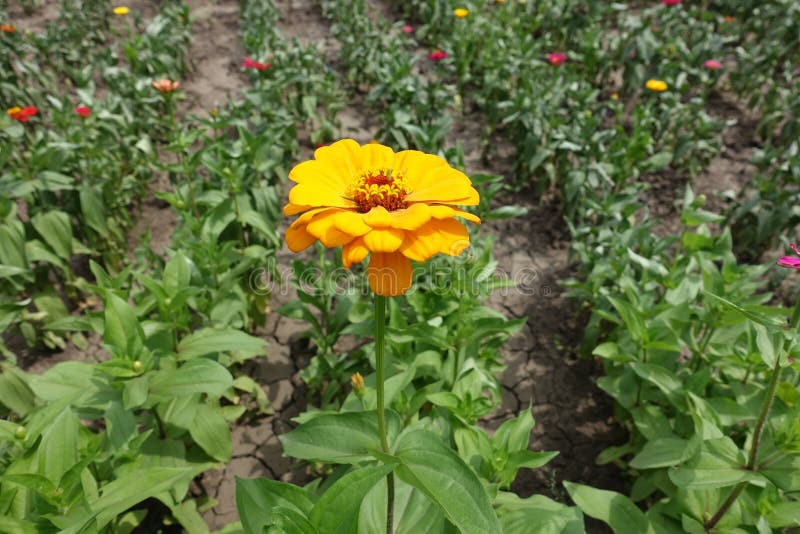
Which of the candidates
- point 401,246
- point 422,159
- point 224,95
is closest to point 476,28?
point 224,95

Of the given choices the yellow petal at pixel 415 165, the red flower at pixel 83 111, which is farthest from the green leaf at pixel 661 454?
the red flower at pixel 83 111

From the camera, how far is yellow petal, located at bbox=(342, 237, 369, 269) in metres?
0.93

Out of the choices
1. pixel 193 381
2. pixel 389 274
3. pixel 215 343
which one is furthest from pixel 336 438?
pixel 215 343

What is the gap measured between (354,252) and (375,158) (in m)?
0.40

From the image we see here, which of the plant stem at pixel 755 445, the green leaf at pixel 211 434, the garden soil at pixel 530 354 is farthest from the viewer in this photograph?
the garden soil at pixel 530 354

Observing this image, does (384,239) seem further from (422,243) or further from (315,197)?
(315,197)

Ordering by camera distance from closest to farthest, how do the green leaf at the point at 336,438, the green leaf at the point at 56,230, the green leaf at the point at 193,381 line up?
the green leaf at the point at 336,438
the green leaf at the point at 193,381
the green leaf at the point at 56,230

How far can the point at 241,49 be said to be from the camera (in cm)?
668

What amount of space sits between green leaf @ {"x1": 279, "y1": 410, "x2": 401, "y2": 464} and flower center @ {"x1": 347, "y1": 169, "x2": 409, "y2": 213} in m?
0.49

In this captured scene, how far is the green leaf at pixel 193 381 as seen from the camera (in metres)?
1.74

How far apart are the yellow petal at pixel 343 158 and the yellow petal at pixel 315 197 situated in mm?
100

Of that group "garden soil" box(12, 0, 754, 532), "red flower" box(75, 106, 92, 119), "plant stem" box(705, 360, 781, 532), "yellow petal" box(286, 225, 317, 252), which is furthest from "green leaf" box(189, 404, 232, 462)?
"red flower" box(75, 106, 92, 119)

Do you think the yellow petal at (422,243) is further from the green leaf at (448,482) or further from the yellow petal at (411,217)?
the green leaf at (448,482)

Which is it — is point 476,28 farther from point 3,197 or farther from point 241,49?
point 3,197
